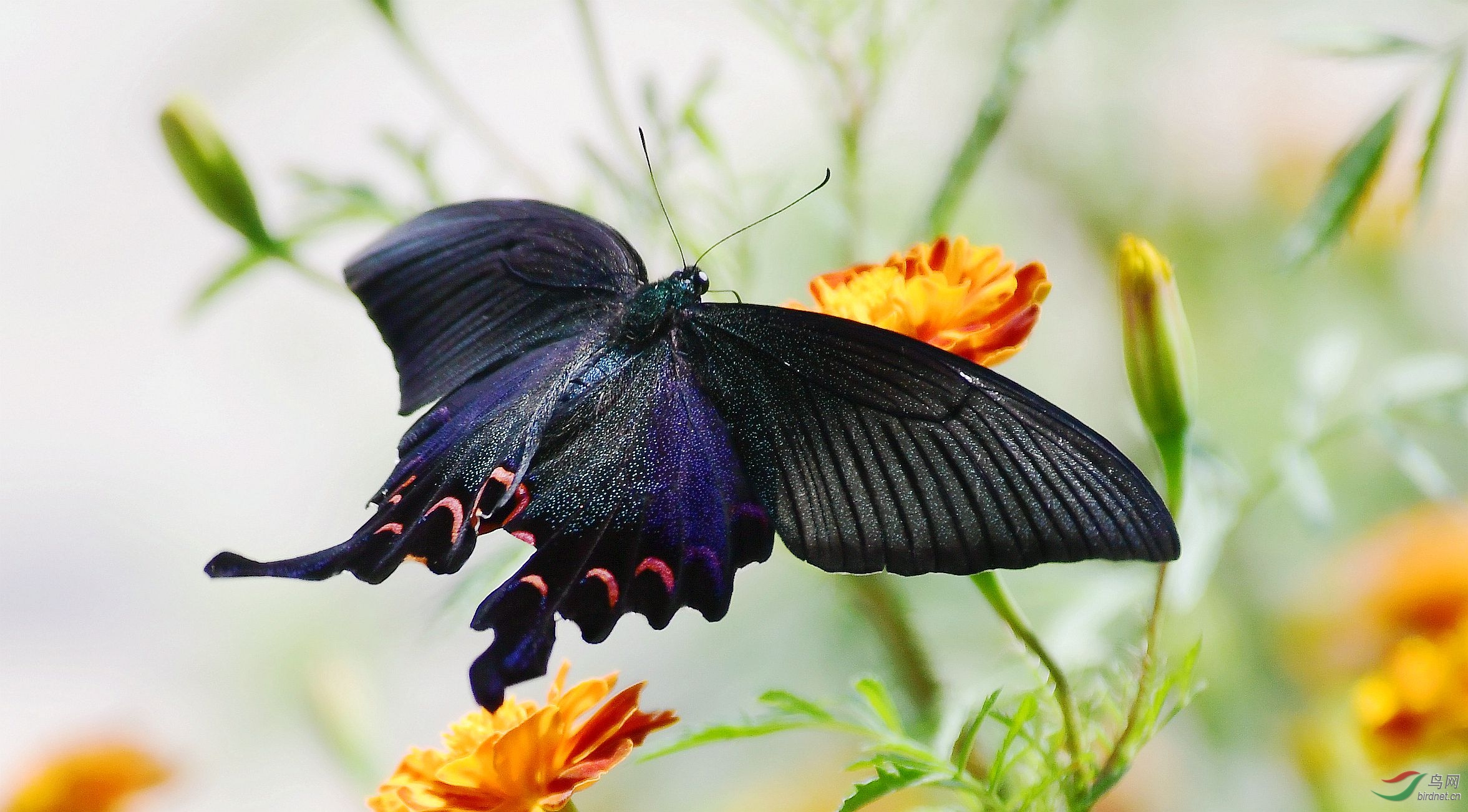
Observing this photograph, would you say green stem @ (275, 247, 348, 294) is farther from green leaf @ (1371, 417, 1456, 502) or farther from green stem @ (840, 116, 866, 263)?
green leaf @ (1371, 417, 1456, 502)

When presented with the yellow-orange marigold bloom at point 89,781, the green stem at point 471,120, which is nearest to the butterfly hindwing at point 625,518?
the green stem at point 471,120

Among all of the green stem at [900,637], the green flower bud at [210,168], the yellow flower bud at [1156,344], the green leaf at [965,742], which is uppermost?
the green flower bud at [210,168]

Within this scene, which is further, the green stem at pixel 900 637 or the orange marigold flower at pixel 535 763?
the green stem at pixel 900 637

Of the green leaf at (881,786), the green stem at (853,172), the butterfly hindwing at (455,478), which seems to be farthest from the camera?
the green stem at (853,172)

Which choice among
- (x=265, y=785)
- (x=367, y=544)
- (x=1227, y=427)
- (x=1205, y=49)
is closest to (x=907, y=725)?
(x=367, y=544)

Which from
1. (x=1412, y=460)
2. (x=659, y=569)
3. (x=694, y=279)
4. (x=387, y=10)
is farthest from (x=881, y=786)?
(x=387, y=10)

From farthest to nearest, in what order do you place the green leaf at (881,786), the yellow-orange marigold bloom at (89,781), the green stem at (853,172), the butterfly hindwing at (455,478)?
1. the yellow-orange marigold bloom at (89,781)
2. the green stem at (853,172)
3. the butterfly hindwing at (455,478)
4. the green leaf at (881,786)

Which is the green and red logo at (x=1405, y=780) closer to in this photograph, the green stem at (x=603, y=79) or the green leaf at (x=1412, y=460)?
the green leaf at (x=1412, y=460)
